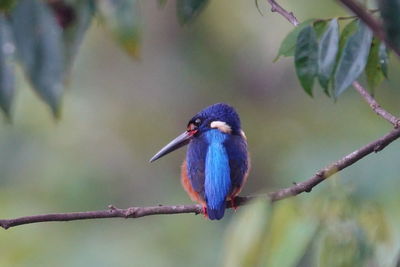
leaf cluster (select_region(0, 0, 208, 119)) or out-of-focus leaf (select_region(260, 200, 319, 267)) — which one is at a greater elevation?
leaf cluster (select_region(0, 0, 208, 119))

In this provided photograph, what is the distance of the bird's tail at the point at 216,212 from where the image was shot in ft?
10.7

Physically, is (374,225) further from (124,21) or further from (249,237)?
(124,21)

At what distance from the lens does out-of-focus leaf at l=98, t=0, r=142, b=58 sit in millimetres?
1566

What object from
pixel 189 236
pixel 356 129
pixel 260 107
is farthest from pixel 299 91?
pixel 356 129

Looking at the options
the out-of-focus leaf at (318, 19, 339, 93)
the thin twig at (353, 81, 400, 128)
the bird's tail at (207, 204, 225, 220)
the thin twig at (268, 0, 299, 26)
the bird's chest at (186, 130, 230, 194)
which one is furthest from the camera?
the bird's chest at (186, 130, 230, 194)

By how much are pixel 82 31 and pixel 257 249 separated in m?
0.89

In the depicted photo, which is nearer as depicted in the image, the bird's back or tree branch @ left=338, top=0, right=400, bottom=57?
tree branch @ left=338, top=0, right=400, bottom=57

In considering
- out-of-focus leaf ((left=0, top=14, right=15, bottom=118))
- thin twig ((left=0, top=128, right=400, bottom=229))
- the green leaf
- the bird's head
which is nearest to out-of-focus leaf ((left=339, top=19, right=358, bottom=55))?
the green leaf

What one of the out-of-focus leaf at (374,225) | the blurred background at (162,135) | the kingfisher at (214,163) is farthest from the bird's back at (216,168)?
the out-of-focus leaf at (374,225)

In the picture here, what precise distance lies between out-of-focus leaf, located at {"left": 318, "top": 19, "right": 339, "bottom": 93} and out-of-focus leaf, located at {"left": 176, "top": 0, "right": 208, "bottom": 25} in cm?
69

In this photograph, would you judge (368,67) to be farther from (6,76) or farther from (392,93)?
(392,93)

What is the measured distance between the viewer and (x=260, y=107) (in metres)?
8.21

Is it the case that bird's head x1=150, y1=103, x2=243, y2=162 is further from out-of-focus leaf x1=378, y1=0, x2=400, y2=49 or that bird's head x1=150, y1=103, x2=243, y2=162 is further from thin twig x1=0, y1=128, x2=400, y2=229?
out-of-focus leaf x1=378, y1=0, x2=400, y2=49

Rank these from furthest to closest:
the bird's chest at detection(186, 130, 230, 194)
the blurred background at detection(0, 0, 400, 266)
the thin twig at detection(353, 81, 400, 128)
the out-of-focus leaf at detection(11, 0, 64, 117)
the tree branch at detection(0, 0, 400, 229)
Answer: the blurred background at detection(0, 0, 400, 266) → the bird's chest at detection(186, 130, 230, 194) → the thin twig at detection(353, 81, 400, 128) → the tree branch at detection(0, 0, 400, 229) → the out-of-focus leaf at detection(11, 0, 64, 117)
